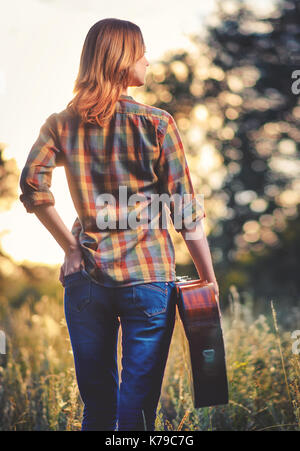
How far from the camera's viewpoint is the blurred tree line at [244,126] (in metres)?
13.4

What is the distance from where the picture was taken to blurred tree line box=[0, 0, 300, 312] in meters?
13.4

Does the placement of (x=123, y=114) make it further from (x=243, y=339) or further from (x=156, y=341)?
(x=243, y=339)

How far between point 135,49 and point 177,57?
40.5 ft

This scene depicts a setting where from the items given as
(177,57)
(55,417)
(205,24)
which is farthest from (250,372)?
(205,24)

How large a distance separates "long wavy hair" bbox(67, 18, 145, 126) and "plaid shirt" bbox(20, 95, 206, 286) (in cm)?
5

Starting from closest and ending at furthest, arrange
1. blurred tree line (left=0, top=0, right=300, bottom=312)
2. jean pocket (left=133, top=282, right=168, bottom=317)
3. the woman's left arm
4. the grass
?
1. jean pocket (left=133, top=282, right=168, bottom=317)
2. the woman's left arm
3. the grass
4. blurred tree line (left=0, top=0, right=300, bottom=312)

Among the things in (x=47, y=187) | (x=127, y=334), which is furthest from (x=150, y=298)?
(x=47, y=187)

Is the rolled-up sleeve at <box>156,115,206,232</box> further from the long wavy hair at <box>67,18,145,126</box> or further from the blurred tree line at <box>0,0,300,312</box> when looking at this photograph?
the blurred tree line at <box>0,0,300,312</box>

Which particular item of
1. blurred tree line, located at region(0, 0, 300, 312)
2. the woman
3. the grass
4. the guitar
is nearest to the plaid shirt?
the woman

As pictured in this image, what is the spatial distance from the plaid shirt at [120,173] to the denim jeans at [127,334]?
0.16 feet

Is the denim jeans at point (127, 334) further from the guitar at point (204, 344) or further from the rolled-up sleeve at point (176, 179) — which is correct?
the rolled-up sleeve at point (176, 179)

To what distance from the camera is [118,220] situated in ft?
5.96

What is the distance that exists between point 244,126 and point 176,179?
13047mm

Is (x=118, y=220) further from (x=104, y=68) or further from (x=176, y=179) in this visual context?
(x=104, y=68)
